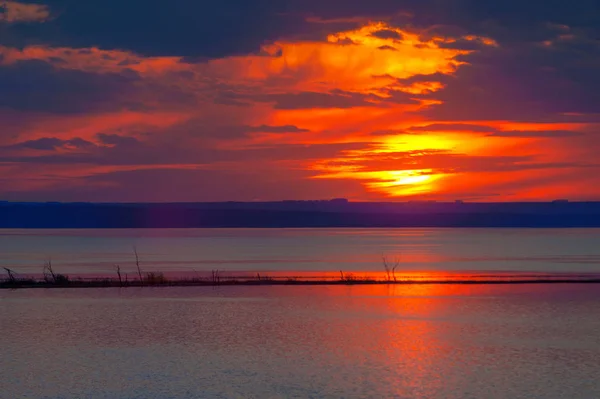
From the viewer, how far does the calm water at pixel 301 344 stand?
2852cm

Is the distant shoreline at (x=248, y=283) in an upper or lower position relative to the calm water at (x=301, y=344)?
upper

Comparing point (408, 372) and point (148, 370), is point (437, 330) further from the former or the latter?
point (148, 370)

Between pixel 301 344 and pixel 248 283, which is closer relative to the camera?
pixel 301 344

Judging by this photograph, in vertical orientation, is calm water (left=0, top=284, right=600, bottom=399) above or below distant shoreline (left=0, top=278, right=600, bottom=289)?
below

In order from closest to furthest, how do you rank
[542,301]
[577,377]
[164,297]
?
[577,377]
[542,301]
[164,297]

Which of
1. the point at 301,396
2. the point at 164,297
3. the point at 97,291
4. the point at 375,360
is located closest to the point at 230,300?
the point at 164,297

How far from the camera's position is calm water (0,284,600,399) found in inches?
1123

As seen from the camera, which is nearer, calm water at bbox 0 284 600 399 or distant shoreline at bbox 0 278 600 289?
calm water at bbox 0 284 600 399

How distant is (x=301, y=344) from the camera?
38312mm

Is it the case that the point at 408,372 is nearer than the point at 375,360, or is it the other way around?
the point at 408,372

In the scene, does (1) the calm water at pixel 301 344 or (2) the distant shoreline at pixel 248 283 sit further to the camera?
(2) the distant shoreline at pixel 248 283

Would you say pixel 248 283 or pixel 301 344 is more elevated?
pixel 248 283

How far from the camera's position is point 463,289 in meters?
64.3

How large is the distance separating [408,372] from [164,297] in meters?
30.2
